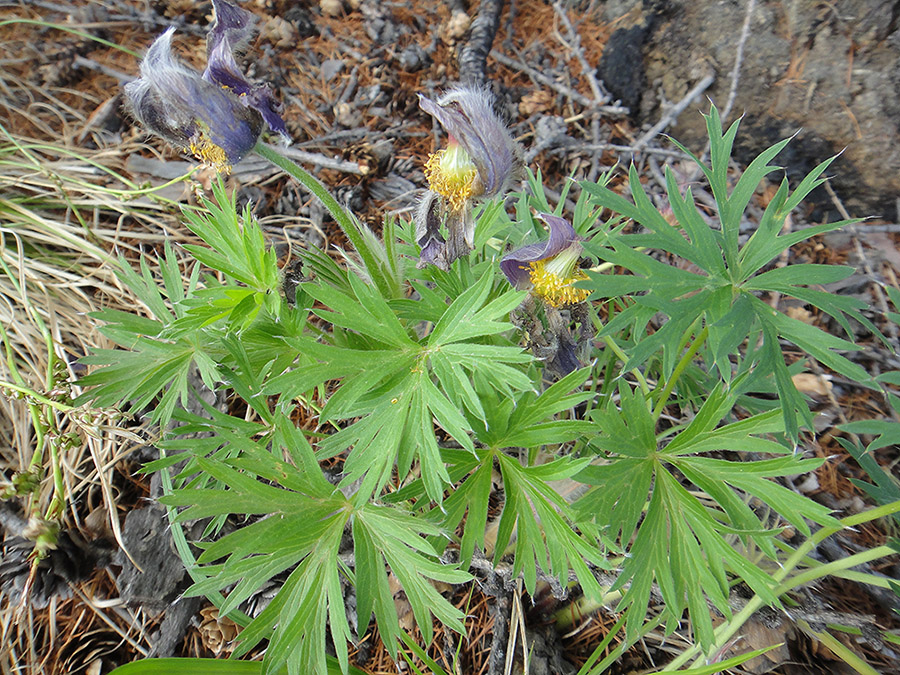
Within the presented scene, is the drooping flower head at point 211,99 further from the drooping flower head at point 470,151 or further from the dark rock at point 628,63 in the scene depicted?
the dark rock at point 628,63

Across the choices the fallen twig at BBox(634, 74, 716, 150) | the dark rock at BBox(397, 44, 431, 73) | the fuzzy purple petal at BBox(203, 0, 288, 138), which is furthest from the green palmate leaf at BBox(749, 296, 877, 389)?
the dark rock at BBox(397, 44, 431, 73)

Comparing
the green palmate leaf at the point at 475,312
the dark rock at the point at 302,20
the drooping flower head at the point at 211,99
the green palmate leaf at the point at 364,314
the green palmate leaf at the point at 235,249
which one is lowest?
the green palmate leaf at the point at 475,312

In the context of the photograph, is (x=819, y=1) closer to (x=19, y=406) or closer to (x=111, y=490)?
(x=111, y=490)

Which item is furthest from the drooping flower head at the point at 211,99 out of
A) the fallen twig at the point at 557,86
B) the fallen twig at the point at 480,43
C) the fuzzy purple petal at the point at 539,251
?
the fallen twig at the point at 557,86

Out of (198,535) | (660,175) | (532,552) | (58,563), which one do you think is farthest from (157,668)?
(660,175)

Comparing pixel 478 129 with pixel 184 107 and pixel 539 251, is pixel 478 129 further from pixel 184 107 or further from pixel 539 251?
pixel 184 107

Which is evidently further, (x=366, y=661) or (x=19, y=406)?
(x=19, y=406)

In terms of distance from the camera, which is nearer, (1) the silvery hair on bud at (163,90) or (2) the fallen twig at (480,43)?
(1) the silvery hair on bud at (163,90)
